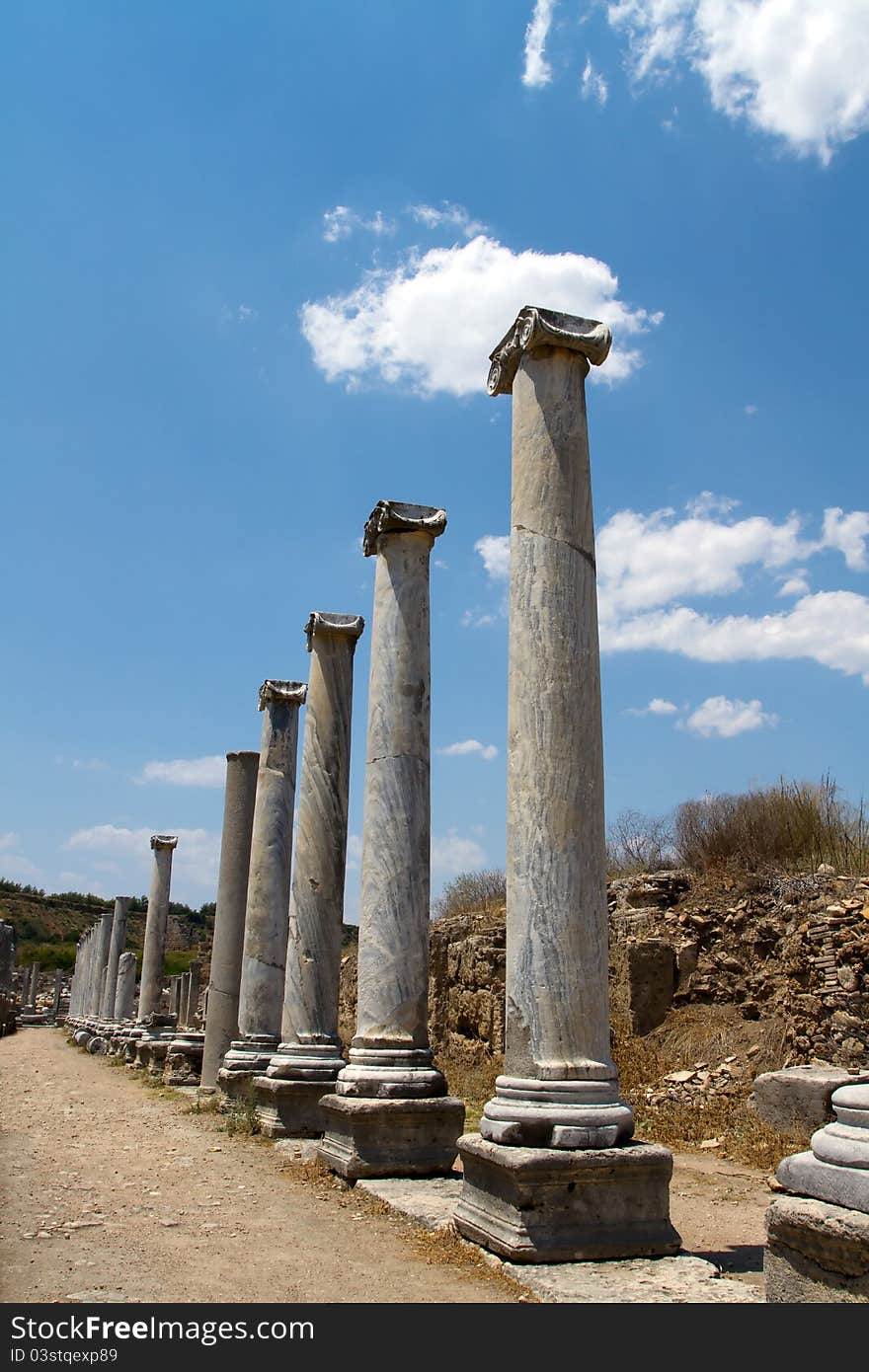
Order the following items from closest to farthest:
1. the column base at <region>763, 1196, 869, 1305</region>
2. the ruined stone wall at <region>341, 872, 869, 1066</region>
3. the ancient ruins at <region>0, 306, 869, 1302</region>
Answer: the column base at <region>763, 1196, 869, 1305</region> < the ancient ruins at <region>0, 306, 869, 1302</region> < the ruined stone wall at <region>341, 872, 869, 1066</region>

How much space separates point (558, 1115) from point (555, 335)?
4.68 metres

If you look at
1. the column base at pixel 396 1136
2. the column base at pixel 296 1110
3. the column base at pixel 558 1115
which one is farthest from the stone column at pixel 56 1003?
the column base at pixel 558 1115

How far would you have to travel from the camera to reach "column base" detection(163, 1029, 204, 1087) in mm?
17688

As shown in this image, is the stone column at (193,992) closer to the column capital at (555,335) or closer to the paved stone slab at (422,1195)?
the paved stone slab at (422,1195)

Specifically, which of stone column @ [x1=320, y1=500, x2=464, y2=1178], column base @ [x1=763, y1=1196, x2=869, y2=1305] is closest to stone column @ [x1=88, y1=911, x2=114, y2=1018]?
stone column @ [x1=320, y1=500, x2=464, y2=1178]

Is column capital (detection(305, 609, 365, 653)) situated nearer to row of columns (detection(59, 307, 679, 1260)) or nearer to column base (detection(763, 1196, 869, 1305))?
row of columns (detection(59, 307, 679, 1260))

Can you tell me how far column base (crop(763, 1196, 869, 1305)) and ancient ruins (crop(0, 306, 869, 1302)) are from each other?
0.03 feet

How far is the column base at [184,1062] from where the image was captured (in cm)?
1769

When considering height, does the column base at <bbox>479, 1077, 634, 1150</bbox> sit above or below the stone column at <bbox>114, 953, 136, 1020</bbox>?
below

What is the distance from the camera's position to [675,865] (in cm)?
1816

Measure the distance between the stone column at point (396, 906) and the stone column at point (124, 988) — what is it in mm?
24389

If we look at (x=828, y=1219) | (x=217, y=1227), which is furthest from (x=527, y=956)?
(x=217, y=1227)
